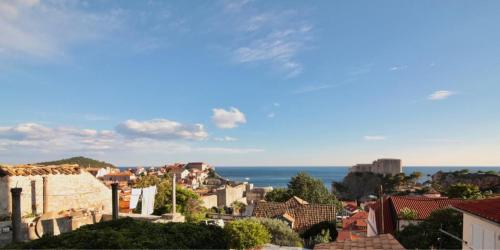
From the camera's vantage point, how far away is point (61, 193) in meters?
15.3

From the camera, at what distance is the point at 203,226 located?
10.7 metres

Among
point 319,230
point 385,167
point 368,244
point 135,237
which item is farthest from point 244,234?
point 385,167

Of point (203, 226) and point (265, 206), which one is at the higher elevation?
point (203, 226)

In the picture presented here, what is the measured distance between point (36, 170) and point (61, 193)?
1.52 m

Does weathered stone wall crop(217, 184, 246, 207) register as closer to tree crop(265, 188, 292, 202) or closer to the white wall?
tree crop(265, 188, 292, 202)

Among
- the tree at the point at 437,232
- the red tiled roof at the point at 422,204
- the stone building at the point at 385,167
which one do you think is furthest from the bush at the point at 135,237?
the stone building at the point at 385,167

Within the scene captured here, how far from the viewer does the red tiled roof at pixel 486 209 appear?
1131 cm

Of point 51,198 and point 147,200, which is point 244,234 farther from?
point 147,200

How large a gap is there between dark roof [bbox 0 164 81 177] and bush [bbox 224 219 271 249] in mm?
8815

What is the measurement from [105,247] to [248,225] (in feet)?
15.2

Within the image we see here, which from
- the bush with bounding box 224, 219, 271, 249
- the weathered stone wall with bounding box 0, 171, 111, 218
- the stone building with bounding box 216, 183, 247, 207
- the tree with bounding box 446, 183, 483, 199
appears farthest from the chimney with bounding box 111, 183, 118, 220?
the stone building with bounding box 216, 183, 247, 207

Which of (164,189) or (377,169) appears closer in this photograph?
(164,189)

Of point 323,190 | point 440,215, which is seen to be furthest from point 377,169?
point 440,215

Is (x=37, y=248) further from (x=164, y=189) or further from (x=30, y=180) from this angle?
(x=164, y=189)
